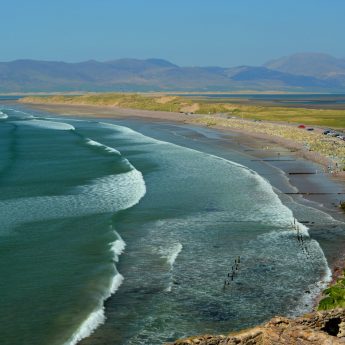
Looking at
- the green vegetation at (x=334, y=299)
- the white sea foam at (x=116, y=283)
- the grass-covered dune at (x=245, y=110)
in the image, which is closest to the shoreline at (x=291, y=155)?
the green vegetation at (x=334, y=299)

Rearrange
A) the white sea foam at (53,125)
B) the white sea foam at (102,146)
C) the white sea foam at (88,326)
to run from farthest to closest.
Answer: the white sea foam at (53,125), the white sea foam at (102,146), the white sea foam at (88,326)

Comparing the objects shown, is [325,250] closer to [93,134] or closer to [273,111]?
[93,134]

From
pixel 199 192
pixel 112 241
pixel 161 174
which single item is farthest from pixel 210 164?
pixel 112 241

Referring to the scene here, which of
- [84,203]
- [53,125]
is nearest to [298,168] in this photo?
[84,203]

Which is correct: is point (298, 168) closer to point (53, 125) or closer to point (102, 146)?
point (102, 146)

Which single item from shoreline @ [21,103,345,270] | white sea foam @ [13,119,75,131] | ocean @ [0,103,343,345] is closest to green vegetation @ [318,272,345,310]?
ocean @ [0,103,343,345]

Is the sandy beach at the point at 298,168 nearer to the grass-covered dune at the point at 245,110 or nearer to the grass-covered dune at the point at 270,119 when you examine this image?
the grass-covered dune at the point at 270,119
